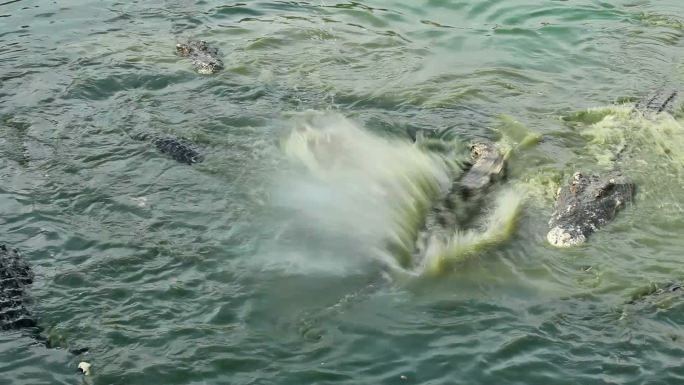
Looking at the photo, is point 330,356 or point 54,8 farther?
point 54,8

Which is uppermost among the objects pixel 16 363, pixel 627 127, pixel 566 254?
pixel 627 127

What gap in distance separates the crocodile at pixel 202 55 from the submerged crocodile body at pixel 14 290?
563 cm

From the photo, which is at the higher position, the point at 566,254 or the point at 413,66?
the point at 413,66

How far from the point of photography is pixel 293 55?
14.2 metres

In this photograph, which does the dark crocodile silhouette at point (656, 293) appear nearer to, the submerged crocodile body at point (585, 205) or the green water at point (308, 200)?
the green water at point (308, 200)

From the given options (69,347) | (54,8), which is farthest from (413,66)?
(69,347)

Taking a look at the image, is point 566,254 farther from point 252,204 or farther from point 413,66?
point 413,66

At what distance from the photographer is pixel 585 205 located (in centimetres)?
940

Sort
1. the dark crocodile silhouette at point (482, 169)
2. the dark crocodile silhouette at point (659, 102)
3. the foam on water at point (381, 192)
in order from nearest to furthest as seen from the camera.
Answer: the foam on water at point (381, 192)
the dark crocodile silhouette at point (482, 169)
the dark crocodile silhouette at point (659, 102)

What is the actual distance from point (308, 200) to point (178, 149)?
206cm

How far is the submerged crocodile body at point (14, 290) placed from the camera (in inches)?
286

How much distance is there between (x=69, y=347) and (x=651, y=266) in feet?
21.0

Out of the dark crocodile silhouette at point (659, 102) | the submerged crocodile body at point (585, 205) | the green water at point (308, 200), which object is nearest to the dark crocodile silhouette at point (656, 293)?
the green water at point (308, 200)

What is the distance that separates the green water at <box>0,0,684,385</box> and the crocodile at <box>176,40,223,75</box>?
192 millimetres
